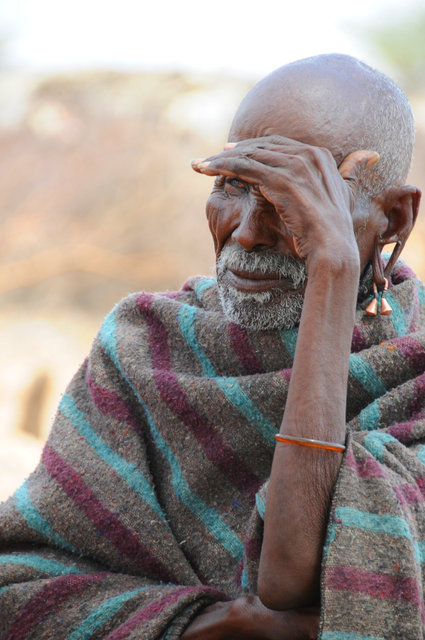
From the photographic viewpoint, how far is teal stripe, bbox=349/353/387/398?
6.70ft

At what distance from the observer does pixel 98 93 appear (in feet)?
36.0

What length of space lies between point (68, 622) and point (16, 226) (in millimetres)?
9070

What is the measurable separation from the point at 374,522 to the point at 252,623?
14.7 inches

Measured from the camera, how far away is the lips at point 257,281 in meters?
2.11

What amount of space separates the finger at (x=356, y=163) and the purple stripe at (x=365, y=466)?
0.75 metres

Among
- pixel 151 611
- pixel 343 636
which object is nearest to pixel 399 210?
pixel 343 636

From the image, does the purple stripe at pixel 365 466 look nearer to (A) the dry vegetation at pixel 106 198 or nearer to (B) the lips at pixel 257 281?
(B) the lips at pixel 257 281

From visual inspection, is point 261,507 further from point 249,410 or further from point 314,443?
point 249,410

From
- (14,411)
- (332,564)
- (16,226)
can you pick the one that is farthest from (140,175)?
(332,564)

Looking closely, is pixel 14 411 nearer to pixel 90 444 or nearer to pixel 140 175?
pixel 140 175

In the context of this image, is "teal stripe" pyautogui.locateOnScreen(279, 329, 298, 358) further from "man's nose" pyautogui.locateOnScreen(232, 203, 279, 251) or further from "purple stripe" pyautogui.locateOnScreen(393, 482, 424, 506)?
"purple stripe" pyautogui.locateOnScreen(393, 482, 424, 506)

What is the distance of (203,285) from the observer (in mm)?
2496

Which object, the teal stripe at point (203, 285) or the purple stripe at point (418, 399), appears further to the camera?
the teal stripe at point (203, 285)

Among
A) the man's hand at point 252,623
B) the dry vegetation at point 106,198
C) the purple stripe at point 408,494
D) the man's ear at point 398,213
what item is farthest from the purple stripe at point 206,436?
the dry vegetation at point 106,198
